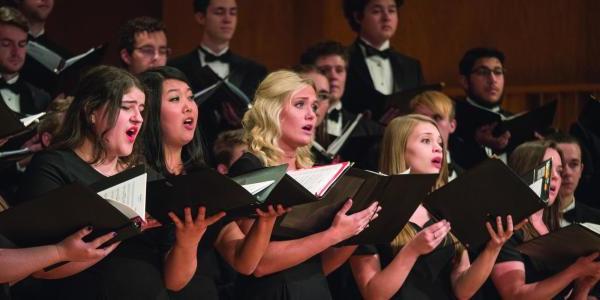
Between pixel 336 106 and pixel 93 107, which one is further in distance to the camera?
pixel 336 106

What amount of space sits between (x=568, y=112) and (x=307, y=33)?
1732mm

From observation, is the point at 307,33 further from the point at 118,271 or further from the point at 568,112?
the point at 118,271

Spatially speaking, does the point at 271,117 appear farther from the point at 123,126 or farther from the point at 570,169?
the point at 570,169

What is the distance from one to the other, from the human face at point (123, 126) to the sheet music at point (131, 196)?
1.27ft

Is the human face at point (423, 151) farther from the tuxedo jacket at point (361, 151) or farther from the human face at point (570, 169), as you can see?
the human face at point (570, 169)

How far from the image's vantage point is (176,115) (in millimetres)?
3512

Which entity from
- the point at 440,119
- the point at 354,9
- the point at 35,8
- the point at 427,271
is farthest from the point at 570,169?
the point at 35,8

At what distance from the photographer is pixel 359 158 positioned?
4.41 metres

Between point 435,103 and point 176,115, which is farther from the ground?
point 176,115

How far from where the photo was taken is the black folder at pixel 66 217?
2605 mm

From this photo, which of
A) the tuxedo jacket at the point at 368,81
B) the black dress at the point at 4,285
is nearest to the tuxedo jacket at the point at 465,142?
Answer: the tuxedo jacket at the point at 368,81

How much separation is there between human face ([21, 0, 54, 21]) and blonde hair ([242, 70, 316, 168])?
5.51ft

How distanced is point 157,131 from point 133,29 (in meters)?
1.47

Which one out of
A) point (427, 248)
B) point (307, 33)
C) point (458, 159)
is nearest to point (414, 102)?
point (458, 159)
